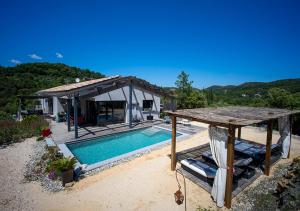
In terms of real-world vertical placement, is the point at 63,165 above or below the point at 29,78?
below

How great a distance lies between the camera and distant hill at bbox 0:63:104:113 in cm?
2567

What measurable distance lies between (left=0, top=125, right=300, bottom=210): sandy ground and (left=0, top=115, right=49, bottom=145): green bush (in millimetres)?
3535

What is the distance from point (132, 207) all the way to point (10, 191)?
438 centimetres

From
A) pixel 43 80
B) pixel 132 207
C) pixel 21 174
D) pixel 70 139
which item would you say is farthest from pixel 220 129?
pixel 43 80

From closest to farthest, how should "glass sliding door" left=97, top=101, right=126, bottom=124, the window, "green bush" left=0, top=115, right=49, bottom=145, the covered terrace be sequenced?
"green bush" left=0, top=115, right=49, bottom=145 → the covered terrace → "glass sliding door" left=97, top=101, right=126, bottom=124 → the window

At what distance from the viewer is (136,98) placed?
16656 millimetres

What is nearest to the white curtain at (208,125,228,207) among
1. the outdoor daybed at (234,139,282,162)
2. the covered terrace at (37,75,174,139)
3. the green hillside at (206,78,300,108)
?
the outdoor daybed at (234,139,282,162)

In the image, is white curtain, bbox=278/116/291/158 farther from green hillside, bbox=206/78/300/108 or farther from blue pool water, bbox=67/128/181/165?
green hillside, bbox=206/78/300/108

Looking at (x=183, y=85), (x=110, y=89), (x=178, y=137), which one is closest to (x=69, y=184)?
(x=178, y=137)

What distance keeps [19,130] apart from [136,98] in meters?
9.78

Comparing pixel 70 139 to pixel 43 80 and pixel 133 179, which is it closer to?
pixel 133 179

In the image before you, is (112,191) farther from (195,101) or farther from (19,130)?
(195,101)

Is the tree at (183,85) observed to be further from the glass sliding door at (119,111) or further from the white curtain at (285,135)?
the white curtain at (285,135)

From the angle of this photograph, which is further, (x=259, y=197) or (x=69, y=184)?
(x=69, y=184)
